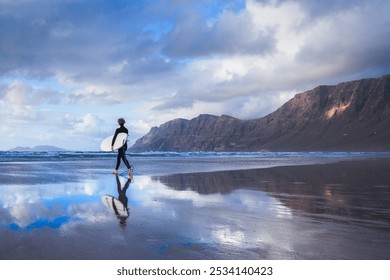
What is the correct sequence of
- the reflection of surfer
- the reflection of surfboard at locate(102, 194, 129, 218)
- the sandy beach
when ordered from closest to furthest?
1. the sandy beach
2. the reflection of surfer
3. the reflection of surfboard at locate(102, 194, 129, 218)

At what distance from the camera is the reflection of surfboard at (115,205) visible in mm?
6914

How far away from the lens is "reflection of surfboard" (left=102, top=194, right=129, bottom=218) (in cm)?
691

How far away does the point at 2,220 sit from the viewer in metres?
6.21

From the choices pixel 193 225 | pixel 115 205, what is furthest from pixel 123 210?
pixel 193 225

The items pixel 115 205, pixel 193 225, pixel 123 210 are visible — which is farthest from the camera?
pixel 115 205

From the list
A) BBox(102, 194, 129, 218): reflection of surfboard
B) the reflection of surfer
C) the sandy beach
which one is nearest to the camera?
the sandy beach

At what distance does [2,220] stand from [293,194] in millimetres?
7607

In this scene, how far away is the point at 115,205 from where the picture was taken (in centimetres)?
789

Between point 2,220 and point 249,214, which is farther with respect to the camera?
point 249,214

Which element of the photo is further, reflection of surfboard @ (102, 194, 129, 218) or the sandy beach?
reflection of surfboard @ (102, 194, 129, 218)

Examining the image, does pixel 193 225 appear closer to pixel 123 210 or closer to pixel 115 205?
pixel 123 210
